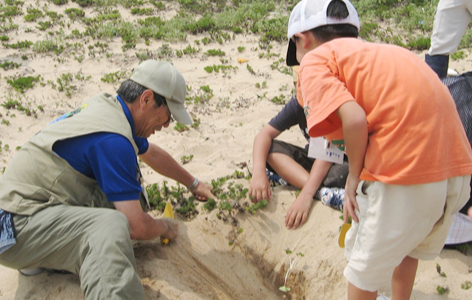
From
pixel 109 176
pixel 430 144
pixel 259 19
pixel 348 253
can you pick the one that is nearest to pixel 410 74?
pixel 430 144

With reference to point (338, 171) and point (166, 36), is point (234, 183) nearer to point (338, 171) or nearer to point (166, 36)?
point (338, 171)

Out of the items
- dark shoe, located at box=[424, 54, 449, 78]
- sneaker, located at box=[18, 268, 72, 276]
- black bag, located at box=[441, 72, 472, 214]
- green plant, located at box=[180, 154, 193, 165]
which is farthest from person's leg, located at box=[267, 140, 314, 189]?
dark shoe, located at box=[424, 54, 449, 78]

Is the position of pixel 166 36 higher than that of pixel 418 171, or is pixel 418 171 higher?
pixel 418 171

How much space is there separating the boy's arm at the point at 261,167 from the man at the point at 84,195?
3.59ft

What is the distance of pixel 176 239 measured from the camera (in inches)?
139

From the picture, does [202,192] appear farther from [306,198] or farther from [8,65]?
[8,65]

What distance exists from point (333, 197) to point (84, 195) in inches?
79.9

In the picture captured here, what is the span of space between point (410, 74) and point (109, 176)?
1861mm

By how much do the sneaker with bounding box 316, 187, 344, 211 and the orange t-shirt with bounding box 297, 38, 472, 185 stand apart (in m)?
1.50

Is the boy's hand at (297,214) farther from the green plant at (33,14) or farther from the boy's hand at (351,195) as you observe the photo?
the green plant at (33,14)

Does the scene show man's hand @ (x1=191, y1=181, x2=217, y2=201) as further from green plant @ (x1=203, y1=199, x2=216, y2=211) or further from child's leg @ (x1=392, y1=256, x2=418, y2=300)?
child's leg @ (x1=392, y1=256, x2=418, y2=300)

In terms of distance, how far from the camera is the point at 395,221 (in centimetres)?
223

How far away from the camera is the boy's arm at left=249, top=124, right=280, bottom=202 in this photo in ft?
12.6

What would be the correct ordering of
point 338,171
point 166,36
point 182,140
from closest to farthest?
point 338,171
point 182,140
point 166,36
